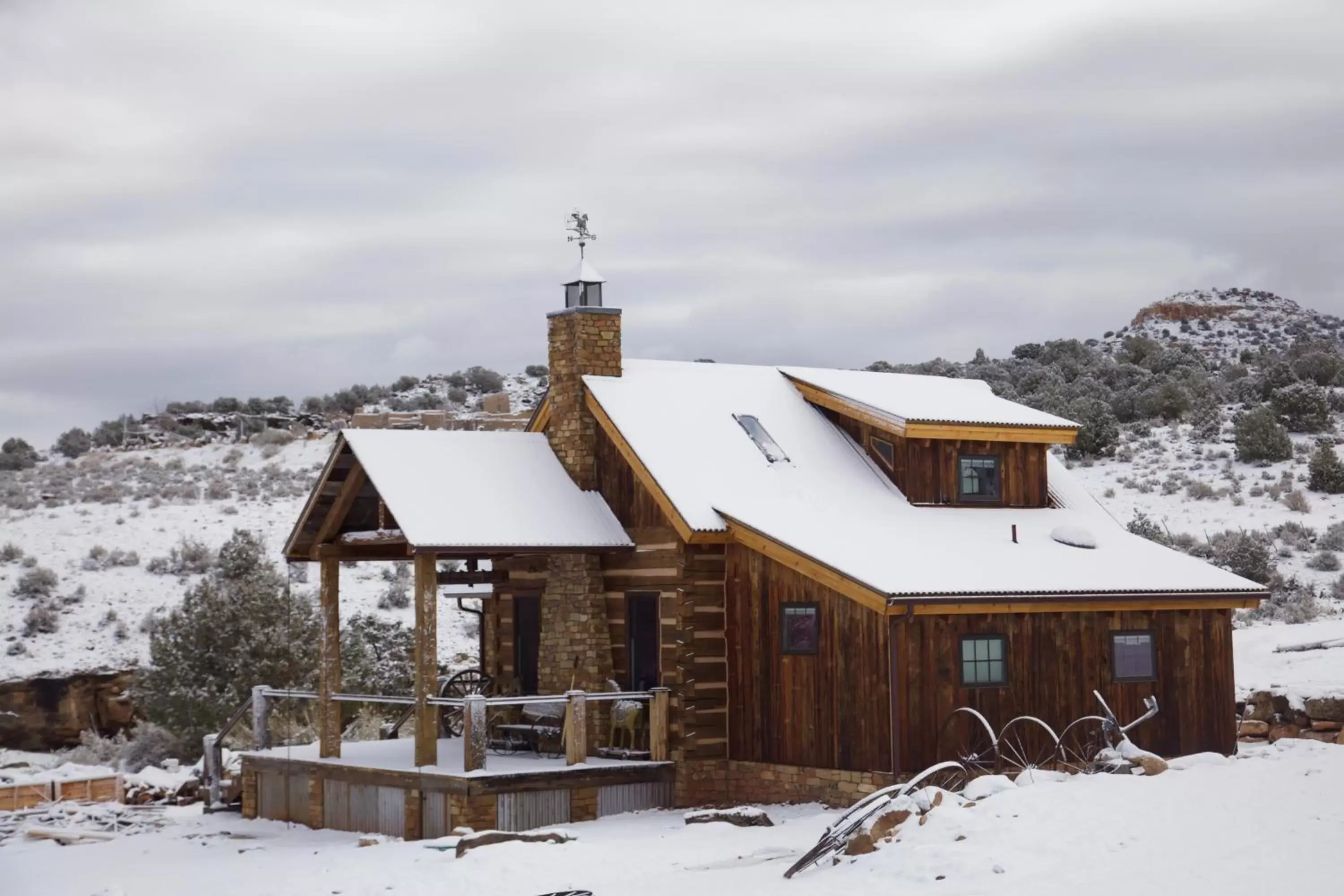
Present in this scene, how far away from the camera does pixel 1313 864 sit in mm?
13547

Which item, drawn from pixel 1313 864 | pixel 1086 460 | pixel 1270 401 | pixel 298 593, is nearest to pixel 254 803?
pixel 298 593

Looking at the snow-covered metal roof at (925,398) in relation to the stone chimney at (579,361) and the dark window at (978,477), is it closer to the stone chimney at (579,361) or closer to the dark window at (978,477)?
the dark window at (978,477)

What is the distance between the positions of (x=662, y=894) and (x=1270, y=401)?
140 ft

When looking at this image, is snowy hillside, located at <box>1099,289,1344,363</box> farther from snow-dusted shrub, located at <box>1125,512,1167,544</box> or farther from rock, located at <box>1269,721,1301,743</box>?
rock, located at <box>1269,721,1301,743</box>

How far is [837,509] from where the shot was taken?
2222cm

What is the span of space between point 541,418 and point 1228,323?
2704 inches

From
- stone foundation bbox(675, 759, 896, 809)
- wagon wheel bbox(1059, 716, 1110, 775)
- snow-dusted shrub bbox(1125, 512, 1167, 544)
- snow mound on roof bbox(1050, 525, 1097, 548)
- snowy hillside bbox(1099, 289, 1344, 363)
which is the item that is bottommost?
stone foundation bbox(675, 759, 896, 809)

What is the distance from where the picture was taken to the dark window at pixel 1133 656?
21.2 m

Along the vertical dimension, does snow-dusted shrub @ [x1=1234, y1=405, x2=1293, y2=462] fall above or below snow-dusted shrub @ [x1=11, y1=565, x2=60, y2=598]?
above

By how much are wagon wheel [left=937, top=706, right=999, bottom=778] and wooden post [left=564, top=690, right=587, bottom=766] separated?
4.46 m

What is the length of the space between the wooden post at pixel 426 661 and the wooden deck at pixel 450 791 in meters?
0.29

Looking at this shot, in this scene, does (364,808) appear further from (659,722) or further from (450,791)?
(659,722)

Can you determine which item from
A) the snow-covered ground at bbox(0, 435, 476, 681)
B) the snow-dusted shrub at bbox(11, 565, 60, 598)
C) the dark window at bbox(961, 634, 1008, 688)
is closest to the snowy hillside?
the snow-covered ground at bbox(0, 435, 476, 681)

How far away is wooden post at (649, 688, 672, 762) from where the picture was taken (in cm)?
2114
